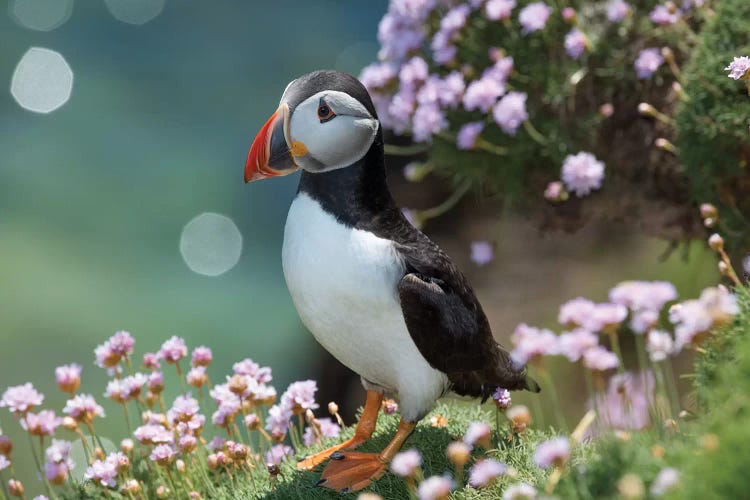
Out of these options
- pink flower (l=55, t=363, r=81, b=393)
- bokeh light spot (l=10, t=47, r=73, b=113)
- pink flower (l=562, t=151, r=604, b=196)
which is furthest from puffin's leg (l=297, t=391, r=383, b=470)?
bokeh light spot (l=10, t=47, r=73, b=113)

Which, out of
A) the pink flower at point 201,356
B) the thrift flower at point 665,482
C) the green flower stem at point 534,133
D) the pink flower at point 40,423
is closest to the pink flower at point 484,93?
the green flower stem at point 534,133

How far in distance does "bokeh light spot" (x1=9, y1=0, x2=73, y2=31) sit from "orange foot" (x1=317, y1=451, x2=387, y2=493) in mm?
8000

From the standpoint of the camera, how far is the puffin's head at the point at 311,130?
10.6 feet

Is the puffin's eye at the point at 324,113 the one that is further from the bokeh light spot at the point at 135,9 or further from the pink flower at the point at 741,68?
the bokeh light spot at the point at 135,9

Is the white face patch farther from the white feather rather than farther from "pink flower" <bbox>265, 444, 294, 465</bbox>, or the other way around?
"pink flower" <bbox>265, 444, 294, 465</bbox>

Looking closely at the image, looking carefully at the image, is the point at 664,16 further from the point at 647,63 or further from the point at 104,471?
the point at 104,471

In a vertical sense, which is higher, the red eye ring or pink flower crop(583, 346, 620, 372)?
the red eye ring

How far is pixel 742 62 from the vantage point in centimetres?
306

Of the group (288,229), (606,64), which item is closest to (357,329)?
(288,229)

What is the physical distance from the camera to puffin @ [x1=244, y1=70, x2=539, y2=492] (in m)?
3.20

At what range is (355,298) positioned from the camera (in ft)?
10.4

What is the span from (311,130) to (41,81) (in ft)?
23.7

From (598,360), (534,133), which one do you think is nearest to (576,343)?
(598,360)

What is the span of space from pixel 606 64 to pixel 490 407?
1991 mm
